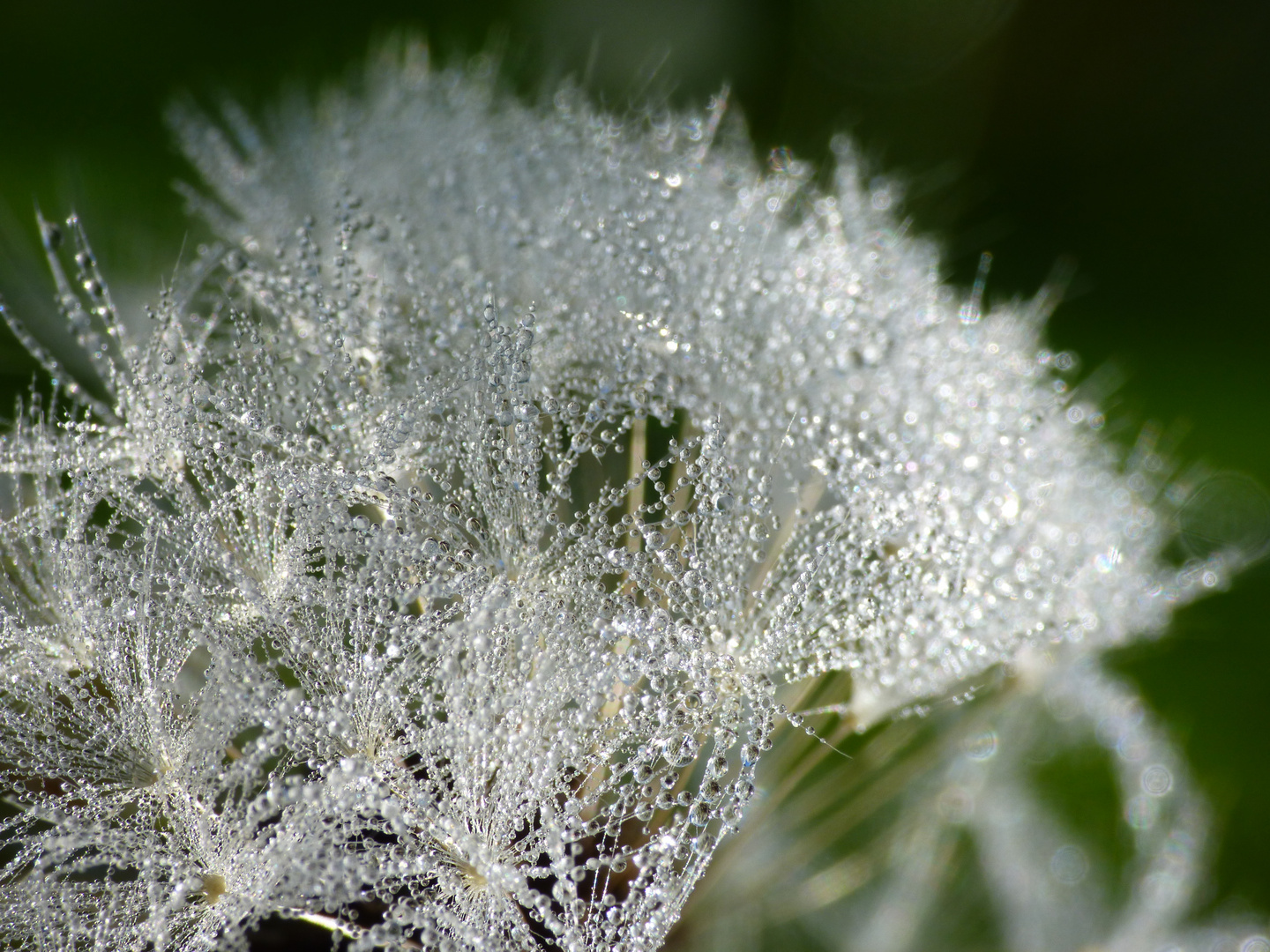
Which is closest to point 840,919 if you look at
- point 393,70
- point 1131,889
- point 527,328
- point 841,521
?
point 1131,889

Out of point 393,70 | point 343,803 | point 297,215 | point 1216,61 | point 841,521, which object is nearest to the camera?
point 343,803

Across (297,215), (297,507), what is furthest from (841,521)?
(297,215)

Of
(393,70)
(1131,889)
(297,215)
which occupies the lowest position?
(1131,889)

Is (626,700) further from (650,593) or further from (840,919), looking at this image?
(840,919)

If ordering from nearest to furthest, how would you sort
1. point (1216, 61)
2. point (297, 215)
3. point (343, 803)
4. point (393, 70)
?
1. point (343, 803)
2. point (297, 215)
3. point (393, 70)
4. point (1216, 61)

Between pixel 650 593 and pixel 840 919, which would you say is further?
pixel 840 919

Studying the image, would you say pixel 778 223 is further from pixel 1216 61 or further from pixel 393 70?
pixel 1216 61

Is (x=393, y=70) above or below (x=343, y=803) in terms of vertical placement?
above
